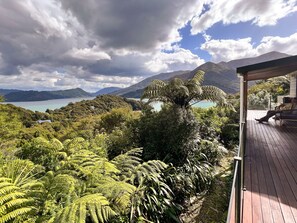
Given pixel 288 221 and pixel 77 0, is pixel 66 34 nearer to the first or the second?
pixel 77 0

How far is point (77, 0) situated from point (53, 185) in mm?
6275

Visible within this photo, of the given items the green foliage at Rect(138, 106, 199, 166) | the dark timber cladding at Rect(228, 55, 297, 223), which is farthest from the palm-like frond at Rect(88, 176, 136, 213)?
the green foliage at Rect(138, 106, 199, 166)

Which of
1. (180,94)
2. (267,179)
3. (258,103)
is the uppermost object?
(180,94)

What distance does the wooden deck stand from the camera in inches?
93.1

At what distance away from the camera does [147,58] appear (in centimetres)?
1864

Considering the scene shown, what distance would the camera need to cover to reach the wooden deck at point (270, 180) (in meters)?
2.37

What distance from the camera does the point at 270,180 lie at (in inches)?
124

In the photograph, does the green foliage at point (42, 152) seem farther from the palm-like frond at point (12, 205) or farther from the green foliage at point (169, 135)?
the green foliage at point (169, 135)

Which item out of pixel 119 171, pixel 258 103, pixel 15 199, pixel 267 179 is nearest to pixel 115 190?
pixel 119 171

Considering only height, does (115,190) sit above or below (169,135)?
below

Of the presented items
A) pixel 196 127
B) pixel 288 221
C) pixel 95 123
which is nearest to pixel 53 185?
pixel 288 221

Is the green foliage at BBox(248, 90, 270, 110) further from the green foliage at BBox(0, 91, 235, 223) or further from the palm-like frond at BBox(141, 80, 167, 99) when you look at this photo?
the palm-like frond at BBox(141, 80, 167, 99)

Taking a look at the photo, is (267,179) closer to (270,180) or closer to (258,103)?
(270,180)

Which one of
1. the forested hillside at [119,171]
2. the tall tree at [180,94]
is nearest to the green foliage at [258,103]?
the forested hillside at [119,171]
